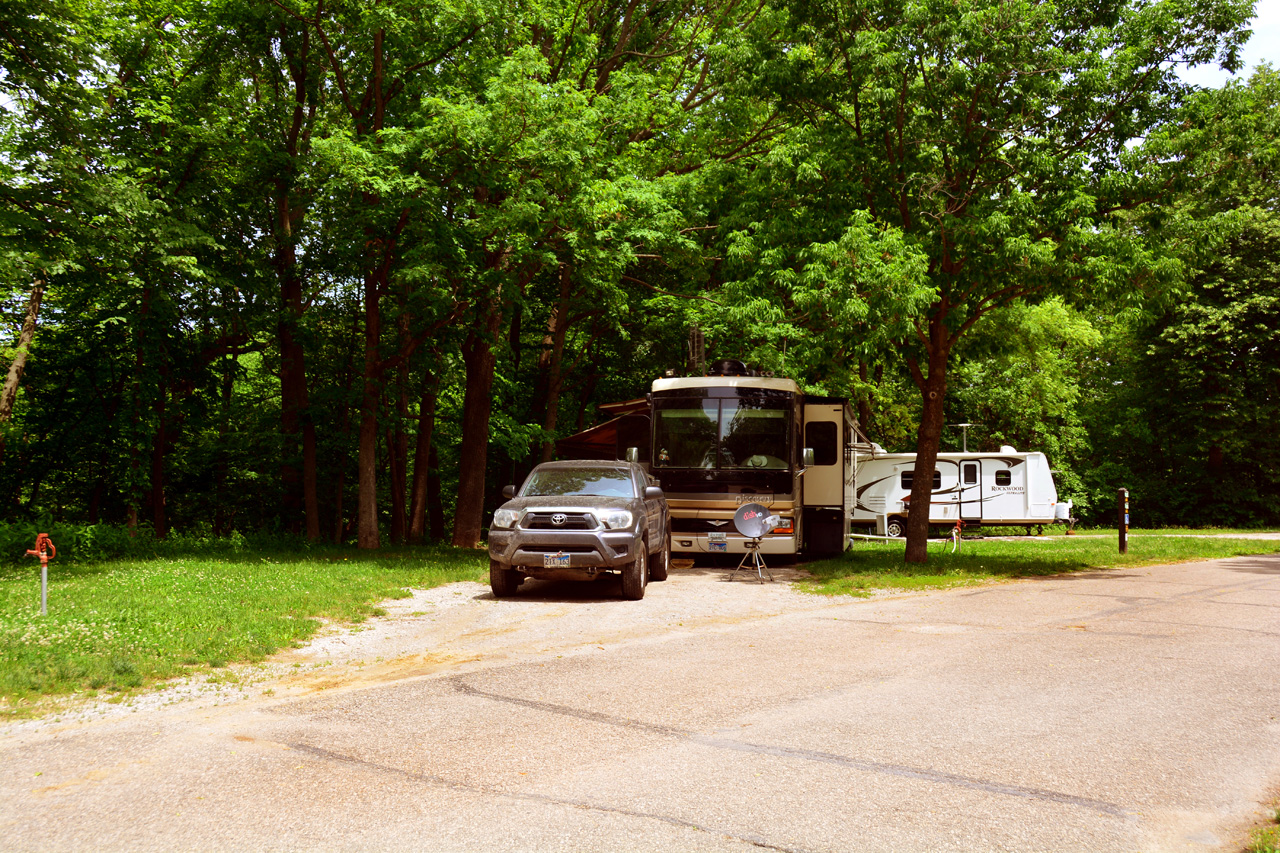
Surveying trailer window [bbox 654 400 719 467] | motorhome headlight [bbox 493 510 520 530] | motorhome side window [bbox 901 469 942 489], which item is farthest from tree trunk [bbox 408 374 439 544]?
motorhome side window [bbox 901 469 942 489]

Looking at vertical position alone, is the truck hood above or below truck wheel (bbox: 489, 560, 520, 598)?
above

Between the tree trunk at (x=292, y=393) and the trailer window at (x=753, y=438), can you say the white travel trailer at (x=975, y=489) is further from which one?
the tree trunk at (x=292, y=393)

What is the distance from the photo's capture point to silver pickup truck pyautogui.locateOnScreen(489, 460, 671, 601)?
12.4 m

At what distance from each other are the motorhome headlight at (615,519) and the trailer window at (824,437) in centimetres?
740

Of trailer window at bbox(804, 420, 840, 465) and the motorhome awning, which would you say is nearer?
trailer window at bbox(804, 420, 840, 465)

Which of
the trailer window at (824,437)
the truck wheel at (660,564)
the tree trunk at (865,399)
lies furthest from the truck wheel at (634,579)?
the tree trunk at (865,399)

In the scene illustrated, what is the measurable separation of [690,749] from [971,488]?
95.2 feet

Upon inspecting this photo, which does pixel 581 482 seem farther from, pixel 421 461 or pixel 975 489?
pixel 975 489

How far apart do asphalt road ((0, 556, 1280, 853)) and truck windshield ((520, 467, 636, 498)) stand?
356 centimetres

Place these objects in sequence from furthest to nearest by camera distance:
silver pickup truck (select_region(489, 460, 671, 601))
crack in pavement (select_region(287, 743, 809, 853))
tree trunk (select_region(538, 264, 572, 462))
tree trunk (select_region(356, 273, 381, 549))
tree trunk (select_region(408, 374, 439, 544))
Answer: tree trunk (select_region(408, 374, 439, 544)) < tree trunk (select_region(538, 264, 572, 462)) < tree trunk (select_region(356, 273, 381, 549)) < silver pickup truck (select_region(489, 460, 671, 601)) < crack in pavement (select_region(287, 743, 809, 853))

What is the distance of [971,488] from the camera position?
32.5 metres

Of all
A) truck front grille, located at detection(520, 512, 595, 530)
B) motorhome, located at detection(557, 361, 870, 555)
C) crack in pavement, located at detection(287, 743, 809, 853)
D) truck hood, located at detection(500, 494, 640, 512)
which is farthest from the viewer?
motorhome, located at detection(557, 361, 870, 555)

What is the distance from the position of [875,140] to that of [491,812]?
15.3 m

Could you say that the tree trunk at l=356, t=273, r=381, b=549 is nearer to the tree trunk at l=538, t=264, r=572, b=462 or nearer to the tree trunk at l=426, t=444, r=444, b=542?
the tree trunk at l=538, t=264, r=572, b=462
